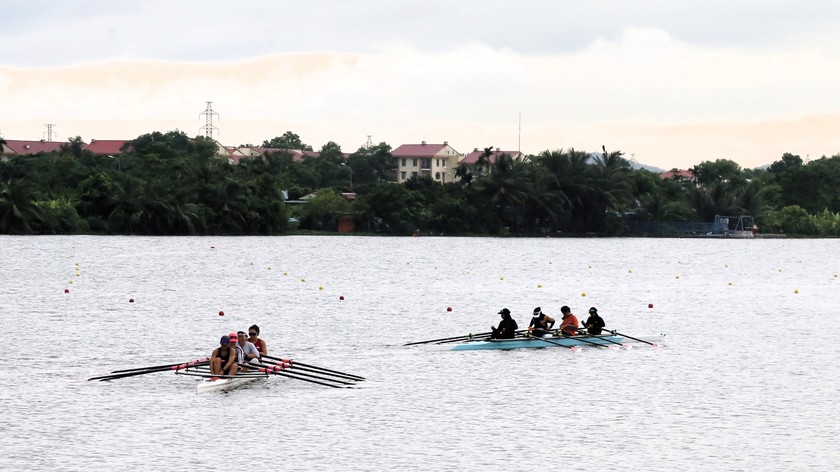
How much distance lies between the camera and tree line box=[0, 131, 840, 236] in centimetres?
14138

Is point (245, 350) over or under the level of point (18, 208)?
under

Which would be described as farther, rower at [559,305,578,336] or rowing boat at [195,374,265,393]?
rower at [559,305,578,336]

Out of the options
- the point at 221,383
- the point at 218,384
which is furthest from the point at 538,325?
the point at 218,384

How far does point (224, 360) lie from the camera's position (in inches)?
1202

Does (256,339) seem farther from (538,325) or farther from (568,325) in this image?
(568,325)

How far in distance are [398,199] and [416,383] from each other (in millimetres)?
131160

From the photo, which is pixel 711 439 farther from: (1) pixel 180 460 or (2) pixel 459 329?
(2) pixel 459 329

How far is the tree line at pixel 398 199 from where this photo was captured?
14138 centimetres

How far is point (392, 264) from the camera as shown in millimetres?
96625

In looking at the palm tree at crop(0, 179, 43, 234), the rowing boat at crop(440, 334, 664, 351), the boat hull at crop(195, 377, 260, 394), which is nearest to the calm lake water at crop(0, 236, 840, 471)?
the boat hull at crop(195, 377, 260, 394)

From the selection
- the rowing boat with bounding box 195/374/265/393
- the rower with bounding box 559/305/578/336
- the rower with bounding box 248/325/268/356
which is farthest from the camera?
the rower with bounding box 559/305/578/336

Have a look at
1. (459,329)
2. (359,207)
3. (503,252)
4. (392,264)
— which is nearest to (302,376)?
(459,329)

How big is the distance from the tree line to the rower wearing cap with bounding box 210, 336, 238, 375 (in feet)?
361

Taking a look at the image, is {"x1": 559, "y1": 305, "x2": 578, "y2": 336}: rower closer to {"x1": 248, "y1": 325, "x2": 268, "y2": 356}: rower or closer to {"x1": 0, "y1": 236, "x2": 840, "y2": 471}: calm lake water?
{"x1": 0, "y1": 236, "x2": 840, "y2": 471}: calm lake water
